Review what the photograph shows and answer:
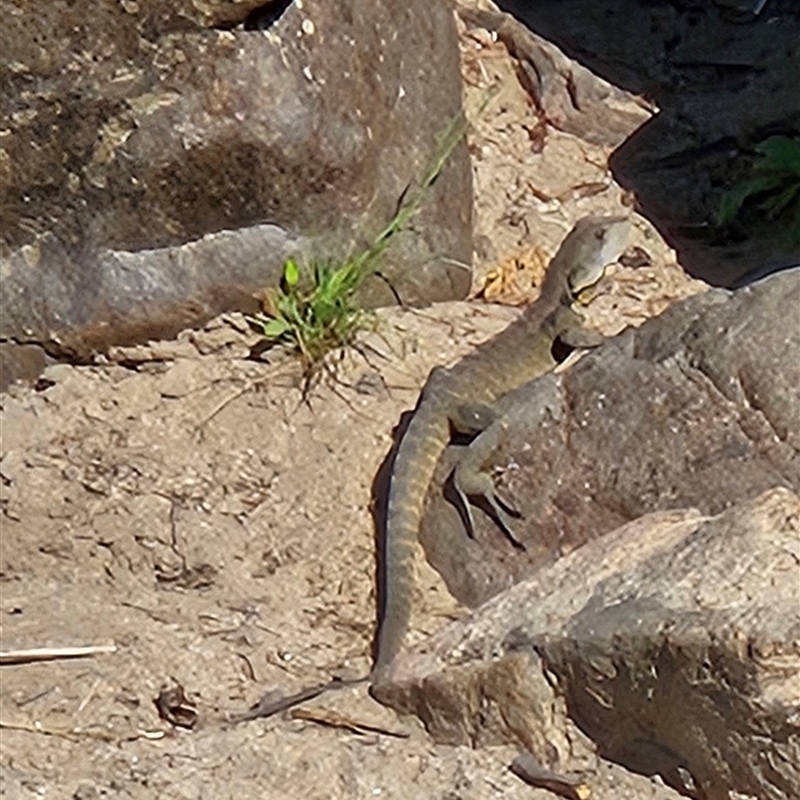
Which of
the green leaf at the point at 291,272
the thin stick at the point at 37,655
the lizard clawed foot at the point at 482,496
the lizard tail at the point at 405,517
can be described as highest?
the green leaf at the point at 291,272

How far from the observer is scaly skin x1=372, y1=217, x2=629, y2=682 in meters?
5.27

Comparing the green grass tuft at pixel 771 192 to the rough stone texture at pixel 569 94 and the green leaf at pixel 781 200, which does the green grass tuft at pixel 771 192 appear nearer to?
the green leaf at pixel 781 200

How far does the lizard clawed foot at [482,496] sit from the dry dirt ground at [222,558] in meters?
0.23

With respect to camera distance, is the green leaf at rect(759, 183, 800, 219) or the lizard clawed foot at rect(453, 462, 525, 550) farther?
the green leaf at rect(759, 183, 800, 219)

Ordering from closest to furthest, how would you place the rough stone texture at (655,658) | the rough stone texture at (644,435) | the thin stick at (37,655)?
the rough stone texture at (655,658) < the rough stone texture at (644,435) < the thin stick at (37,655)

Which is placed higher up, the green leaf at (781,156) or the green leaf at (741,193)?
the green leaf at (781,156)

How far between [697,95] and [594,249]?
1.31 m

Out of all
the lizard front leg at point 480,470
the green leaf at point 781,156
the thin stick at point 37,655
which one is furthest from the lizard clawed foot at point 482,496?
the green leaf at point 781,156

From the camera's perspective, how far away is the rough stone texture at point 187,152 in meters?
5.71

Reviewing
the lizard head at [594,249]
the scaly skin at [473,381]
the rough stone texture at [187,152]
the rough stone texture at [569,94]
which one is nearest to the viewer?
the scaly skin at [473,381]

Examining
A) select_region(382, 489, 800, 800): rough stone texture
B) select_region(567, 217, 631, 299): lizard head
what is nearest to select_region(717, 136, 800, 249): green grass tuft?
select_region(567, 217, 631, 299): lizard head

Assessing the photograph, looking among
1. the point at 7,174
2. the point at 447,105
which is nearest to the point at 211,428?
the point at 7,174

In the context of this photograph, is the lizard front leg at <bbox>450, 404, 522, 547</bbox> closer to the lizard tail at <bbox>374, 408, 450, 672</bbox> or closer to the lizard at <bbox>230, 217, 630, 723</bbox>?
the lizard at <bbox>230, 217, 630, 723</bbox>

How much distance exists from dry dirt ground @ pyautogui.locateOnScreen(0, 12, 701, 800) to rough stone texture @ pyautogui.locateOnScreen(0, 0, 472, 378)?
0.67 feet
